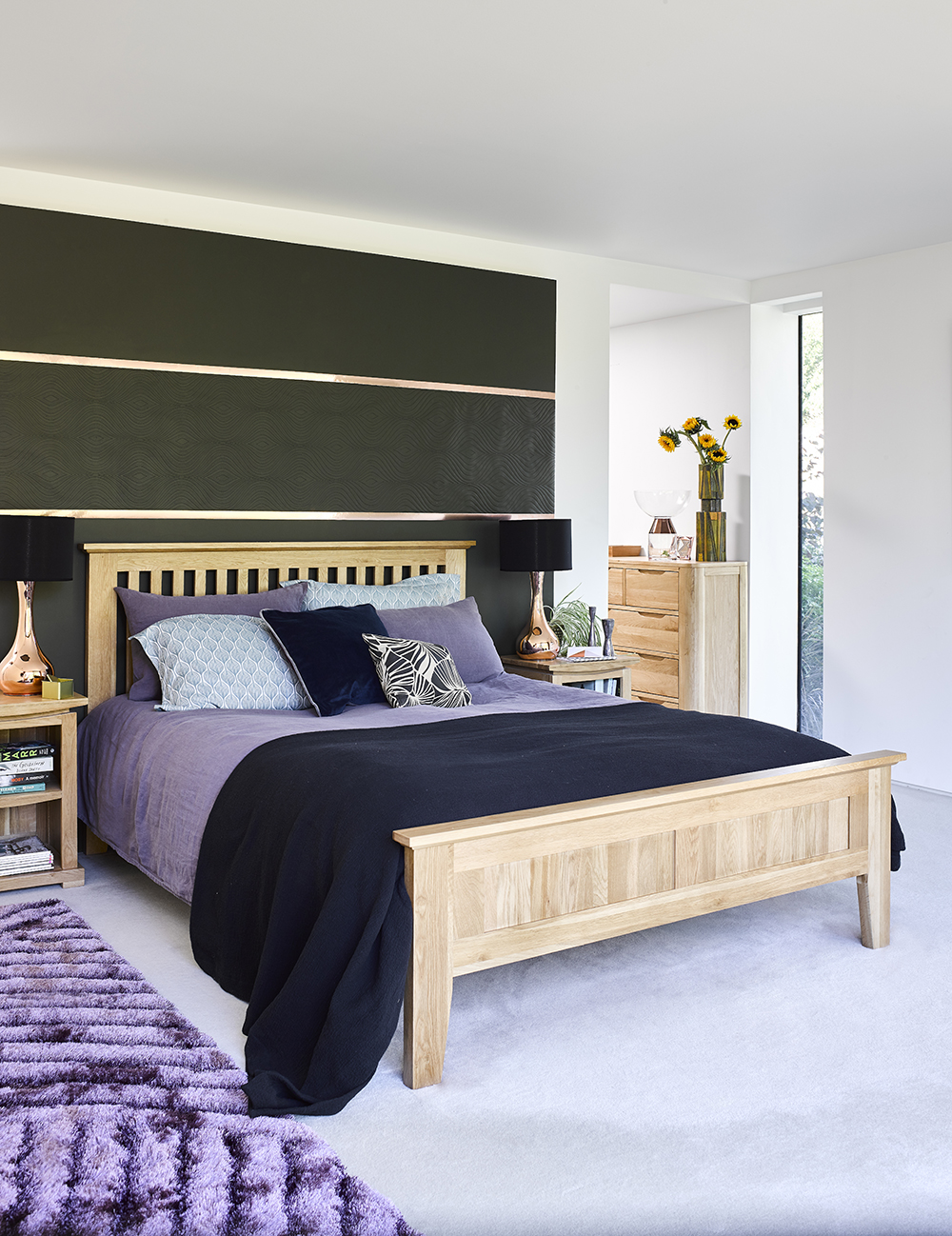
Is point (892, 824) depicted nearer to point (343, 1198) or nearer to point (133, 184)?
point (343, 1198)

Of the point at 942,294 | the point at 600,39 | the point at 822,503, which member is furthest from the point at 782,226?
the point at 600,39

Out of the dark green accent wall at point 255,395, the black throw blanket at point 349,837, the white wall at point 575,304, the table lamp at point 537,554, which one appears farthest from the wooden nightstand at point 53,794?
the white wall at point 575,304

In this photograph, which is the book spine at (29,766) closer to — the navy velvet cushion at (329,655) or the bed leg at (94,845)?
the bed leg at (94,845)

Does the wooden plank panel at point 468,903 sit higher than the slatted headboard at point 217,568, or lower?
lower

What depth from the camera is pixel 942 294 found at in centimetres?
532

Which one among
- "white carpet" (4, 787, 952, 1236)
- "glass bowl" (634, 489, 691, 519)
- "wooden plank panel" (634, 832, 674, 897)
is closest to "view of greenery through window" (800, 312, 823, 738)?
"glass bowl" (634, 489, 691, 519)

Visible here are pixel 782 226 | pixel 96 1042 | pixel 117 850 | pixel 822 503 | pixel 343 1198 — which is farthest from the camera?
pixel 822 503

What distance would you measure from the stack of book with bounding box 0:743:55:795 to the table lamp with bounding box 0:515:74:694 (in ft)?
0.75

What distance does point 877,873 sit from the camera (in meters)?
3.38

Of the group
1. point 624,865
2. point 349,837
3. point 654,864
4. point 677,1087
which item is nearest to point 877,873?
point 654,864

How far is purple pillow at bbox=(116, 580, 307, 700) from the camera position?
419 cm

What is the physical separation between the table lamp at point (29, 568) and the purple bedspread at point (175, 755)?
0.33 meters

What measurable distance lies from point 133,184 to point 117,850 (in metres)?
2.56

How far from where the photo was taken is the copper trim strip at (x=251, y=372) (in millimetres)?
4234
